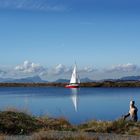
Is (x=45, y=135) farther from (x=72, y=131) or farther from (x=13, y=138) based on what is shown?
(x=72, y=131)

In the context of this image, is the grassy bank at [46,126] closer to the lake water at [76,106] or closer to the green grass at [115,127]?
the green grass at [115,127]

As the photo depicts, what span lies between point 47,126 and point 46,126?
6 cm

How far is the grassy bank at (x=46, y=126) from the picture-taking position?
785 inches

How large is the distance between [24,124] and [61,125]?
201 centimetres

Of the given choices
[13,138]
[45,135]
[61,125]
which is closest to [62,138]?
[45,135]

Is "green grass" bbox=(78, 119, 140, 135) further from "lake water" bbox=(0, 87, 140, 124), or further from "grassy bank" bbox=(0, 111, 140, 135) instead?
"lake water" bbox=(0, 87, 140, 124)

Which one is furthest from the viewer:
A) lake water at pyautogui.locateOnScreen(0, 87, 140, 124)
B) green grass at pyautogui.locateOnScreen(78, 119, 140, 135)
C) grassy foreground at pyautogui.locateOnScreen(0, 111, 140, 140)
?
lake water at pyautogui.locateOnScreen(0, 87, 140, 124)

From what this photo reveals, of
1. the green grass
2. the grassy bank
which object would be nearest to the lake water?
the grassy bank

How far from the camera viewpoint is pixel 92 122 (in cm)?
2200

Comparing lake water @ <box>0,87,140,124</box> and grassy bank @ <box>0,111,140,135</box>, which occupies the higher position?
grassy bank @ <box>0,111,140,135</box>

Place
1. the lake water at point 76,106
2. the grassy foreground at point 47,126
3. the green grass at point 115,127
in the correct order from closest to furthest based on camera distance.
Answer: the grassy foreground at point 47,126 → the green grass at point 115,127 → the lake water at point 76,106

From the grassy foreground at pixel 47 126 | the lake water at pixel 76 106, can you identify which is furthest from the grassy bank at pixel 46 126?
the lake water at pixel 76 106

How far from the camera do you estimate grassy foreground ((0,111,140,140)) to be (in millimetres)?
19906

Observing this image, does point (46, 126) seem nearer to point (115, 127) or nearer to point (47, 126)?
point (47, 126)
